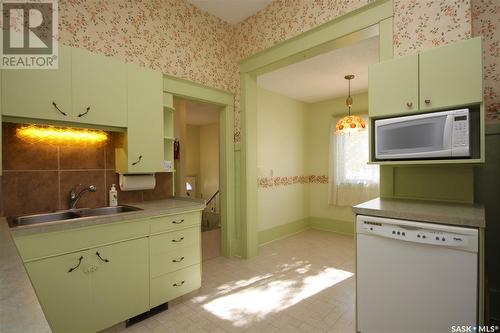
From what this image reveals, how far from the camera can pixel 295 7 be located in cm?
267

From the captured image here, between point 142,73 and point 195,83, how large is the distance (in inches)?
29.1

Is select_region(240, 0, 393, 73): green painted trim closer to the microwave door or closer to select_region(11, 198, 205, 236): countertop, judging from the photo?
the microwave door

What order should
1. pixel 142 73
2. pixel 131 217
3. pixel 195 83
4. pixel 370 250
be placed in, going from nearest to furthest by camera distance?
pixel 370 250
pixel 131 217
pixel 142 73
pixel 195 83

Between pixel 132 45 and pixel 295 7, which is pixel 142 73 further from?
pixel 295 7

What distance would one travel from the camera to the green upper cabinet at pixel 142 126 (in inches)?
85.9

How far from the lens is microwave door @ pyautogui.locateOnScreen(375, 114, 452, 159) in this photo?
1650 mm

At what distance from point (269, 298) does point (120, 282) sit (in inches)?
51.8

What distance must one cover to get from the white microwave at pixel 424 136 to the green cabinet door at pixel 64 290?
2.32 m

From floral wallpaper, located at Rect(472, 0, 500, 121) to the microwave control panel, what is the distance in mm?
509

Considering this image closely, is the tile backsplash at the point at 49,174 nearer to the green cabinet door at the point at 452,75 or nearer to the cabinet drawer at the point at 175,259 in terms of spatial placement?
the cabinet drawer at the point at 175,259

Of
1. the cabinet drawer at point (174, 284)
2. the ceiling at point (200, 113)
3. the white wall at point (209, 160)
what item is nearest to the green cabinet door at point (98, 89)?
the cabinet drawer at point (174, 284)

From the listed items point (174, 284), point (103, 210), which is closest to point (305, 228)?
point (174, 284)

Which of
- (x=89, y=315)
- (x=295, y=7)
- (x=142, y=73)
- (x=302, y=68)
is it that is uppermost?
(x=295, y=7)

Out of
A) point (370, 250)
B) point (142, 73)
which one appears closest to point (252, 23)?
point (142, 73)
